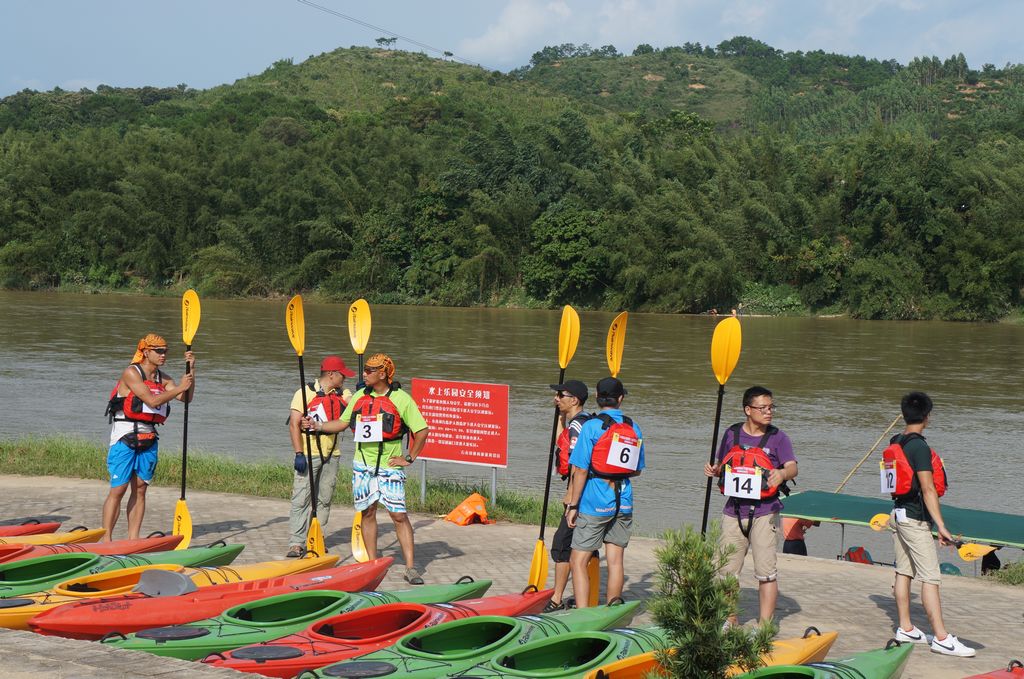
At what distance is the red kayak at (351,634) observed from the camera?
17.0 feet

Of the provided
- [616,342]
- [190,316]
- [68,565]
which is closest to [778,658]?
[616,342]

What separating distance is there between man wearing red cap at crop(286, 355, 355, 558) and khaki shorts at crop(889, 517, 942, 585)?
3977 mm

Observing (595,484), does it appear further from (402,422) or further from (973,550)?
(973,550)

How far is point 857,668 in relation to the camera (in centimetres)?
517

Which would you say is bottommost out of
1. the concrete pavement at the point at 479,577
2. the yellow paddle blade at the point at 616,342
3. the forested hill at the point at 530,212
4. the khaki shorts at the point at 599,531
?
the concrete pavement at the point at 479,577

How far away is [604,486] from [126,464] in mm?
3741

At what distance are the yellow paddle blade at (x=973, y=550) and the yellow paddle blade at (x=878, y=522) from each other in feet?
2.12

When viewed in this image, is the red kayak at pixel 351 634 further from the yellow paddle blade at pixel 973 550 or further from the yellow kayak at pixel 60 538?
the yellow paddle blade at pixel 973 550

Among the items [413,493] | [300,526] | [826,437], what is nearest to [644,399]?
[826,437]

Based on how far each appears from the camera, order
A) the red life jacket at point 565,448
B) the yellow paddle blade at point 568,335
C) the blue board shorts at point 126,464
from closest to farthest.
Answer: the red life jacket at point 565,448 → the blue board shorts at point 126,464 → the yellow paddle blade at point 568,335

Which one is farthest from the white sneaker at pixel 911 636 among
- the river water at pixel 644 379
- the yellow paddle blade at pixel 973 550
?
the river water at pixel 644 379

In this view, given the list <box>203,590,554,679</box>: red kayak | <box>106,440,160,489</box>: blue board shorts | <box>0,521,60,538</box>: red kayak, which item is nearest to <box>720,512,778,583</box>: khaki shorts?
<box>203,590,554,679</box>: red kayak

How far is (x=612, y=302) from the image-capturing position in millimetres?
53281

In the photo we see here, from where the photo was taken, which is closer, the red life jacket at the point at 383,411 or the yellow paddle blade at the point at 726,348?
the yellow paddle blade at the point at 726,348
